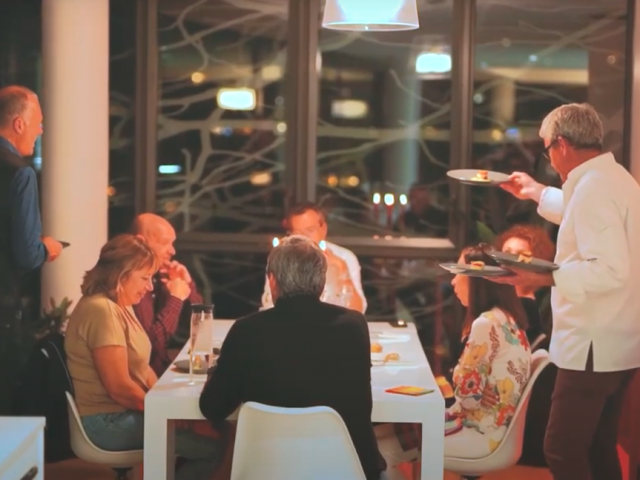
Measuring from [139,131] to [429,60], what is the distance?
4.60 ft

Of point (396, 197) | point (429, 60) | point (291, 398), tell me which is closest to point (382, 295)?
point (396, 197)

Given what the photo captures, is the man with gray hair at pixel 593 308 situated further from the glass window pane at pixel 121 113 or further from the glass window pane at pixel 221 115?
the glass window pane at pixel 121 113

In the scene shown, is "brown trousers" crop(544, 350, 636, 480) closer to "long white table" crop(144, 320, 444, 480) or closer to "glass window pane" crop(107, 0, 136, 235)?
"long white table" crop(144, 320, 444, 480)

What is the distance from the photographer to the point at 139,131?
456 centimetres

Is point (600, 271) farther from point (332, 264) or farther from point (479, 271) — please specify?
point (332, 264)

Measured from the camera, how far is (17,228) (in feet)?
14.1

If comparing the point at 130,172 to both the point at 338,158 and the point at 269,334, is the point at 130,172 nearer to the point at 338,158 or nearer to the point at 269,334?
the point at 338,158

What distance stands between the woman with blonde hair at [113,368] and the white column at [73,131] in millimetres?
728

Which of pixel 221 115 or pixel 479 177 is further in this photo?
pixel 221 115

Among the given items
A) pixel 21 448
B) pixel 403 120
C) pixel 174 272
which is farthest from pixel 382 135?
pixel 21 448

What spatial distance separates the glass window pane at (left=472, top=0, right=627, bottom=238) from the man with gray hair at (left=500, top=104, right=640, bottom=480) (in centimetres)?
78

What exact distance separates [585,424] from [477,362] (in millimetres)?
431

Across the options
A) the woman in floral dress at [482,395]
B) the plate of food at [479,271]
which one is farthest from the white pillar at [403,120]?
the woman in floral dress at [482,395]

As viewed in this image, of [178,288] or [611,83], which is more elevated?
[611,83]
